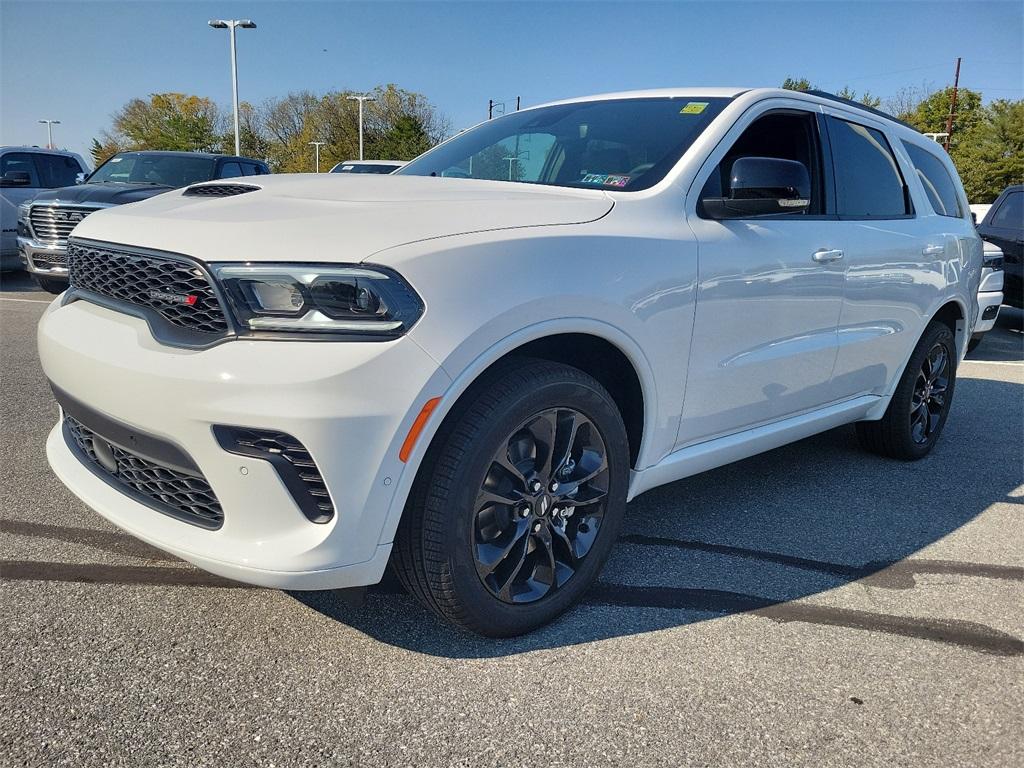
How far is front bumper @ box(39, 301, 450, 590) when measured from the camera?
1.93 meters

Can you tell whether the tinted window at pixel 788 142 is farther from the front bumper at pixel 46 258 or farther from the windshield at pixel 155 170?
the windshield at pixel 155 170

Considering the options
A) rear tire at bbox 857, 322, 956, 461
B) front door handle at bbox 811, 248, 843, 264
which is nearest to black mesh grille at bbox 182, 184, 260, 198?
front door handle at bbox 811, 248, 843, 264

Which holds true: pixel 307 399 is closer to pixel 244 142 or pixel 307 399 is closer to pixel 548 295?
pixel 548 295

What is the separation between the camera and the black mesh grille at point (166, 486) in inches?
84.1

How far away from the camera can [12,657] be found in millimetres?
2250

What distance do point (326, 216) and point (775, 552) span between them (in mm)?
2168

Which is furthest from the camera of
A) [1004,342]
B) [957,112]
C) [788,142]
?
[957,112]

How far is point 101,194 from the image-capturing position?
869 centimetres

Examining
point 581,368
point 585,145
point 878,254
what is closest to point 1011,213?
point 878,254

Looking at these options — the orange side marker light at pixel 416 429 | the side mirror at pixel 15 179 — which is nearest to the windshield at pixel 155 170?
the side mirror at pixel 15 179

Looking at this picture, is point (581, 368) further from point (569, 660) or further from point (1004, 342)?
point (1004, 342)

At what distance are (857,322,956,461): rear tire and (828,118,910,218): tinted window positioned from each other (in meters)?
0.81

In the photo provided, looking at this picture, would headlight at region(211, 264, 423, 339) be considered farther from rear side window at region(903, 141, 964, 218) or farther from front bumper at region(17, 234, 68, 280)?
front bumper at region(17, 234, 68, 280)

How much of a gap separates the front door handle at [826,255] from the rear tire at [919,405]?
1222mm
